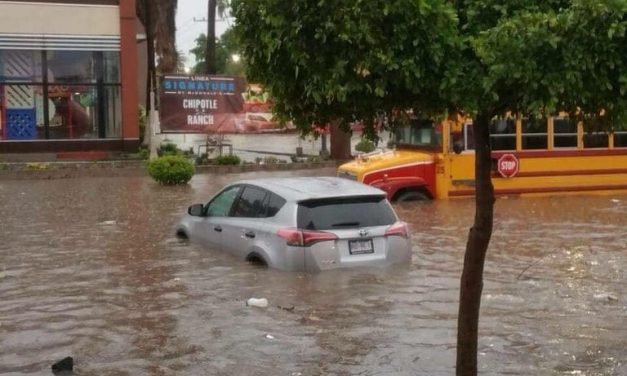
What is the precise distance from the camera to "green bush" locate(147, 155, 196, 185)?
83.2 feet

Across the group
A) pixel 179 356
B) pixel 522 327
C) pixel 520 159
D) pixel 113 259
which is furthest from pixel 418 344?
pixel 520 159

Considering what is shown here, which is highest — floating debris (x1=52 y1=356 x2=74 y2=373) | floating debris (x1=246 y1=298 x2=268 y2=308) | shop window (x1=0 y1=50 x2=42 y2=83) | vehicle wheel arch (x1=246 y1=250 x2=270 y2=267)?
shop window (x1=0 y1=50 x2=42 y2=83)

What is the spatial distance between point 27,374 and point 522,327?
Answer: 4.50m

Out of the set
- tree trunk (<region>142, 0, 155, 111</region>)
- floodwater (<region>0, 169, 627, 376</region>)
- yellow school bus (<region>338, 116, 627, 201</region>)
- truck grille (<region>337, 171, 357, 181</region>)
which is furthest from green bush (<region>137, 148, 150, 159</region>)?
floodwater (<region>0, 169, 627, 376</region>)

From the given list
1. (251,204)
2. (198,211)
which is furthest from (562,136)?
(251,204)

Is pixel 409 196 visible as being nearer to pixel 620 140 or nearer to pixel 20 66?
pixel 620 140

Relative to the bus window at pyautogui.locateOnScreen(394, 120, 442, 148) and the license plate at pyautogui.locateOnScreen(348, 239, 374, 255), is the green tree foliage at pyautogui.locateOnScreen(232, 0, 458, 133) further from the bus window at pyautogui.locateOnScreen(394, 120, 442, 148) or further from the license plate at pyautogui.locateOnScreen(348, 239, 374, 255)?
the bus window at pyautogui.locateOnScreen(394, 120, 442, 148)

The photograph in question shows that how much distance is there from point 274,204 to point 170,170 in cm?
1442

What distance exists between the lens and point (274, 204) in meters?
11.4

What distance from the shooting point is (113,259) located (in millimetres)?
13398

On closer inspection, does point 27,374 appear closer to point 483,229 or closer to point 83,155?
point 483,229

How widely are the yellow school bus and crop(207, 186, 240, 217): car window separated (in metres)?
6.51

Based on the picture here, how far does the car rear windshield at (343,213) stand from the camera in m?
10.9

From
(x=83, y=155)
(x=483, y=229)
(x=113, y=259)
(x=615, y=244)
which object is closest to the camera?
(x=483, y=229)
